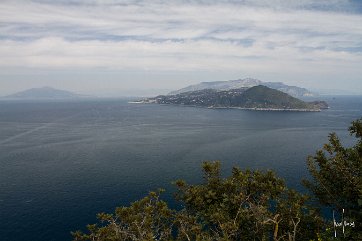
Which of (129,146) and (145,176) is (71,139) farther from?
(145,176)

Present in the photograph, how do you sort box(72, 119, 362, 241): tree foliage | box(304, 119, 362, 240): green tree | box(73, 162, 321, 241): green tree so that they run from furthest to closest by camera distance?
box(304, 119, 362, 240): green tree
box(72, 119, 362, 241): tree foliage
box(73, 162, 321, 241): green tree

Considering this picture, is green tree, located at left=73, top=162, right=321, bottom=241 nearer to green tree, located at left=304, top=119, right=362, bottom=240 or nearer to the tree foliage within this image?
the tree foliage

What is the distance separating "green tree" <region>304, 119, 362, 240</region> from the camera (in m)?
26.8

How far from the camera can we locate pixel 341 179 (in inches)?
1099

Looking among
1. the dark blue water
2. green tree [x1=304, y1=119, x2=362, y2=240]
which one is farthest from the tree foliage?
the dark blue water

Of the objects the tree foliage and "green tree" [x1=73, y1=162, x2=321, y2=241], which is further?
the tree foliage

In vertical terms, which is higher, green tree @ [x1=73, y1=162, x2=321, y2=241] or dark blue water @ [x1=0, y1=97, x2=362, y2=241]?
green tree @ [x1=73, y1=162, x2=321, y2=241]

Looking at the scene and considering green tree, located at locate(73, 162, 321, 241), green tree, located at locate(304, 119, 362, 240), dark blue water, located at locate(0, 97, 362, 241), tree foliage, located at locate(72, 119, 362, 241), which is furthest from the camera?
dark blue water, located at locate(0, 97, 362, 241)

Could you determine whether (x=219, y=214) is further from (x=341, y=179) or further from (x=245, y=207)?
(x=341, y=179)

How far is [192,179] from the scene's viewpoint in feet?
289

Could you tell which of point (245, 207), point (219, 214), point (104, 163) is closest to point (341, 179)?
point (245, 207)

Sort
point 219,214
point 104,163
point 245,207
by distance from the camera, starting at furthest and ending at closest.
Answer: point 104,163 → point 245,207 → point 219,214

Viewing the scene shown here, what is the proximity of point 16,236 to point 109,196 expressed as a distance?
21586 millimetres

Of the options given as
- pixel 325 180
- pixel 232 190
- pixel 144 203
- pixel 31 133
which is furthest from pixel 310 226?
pixel 31 133
